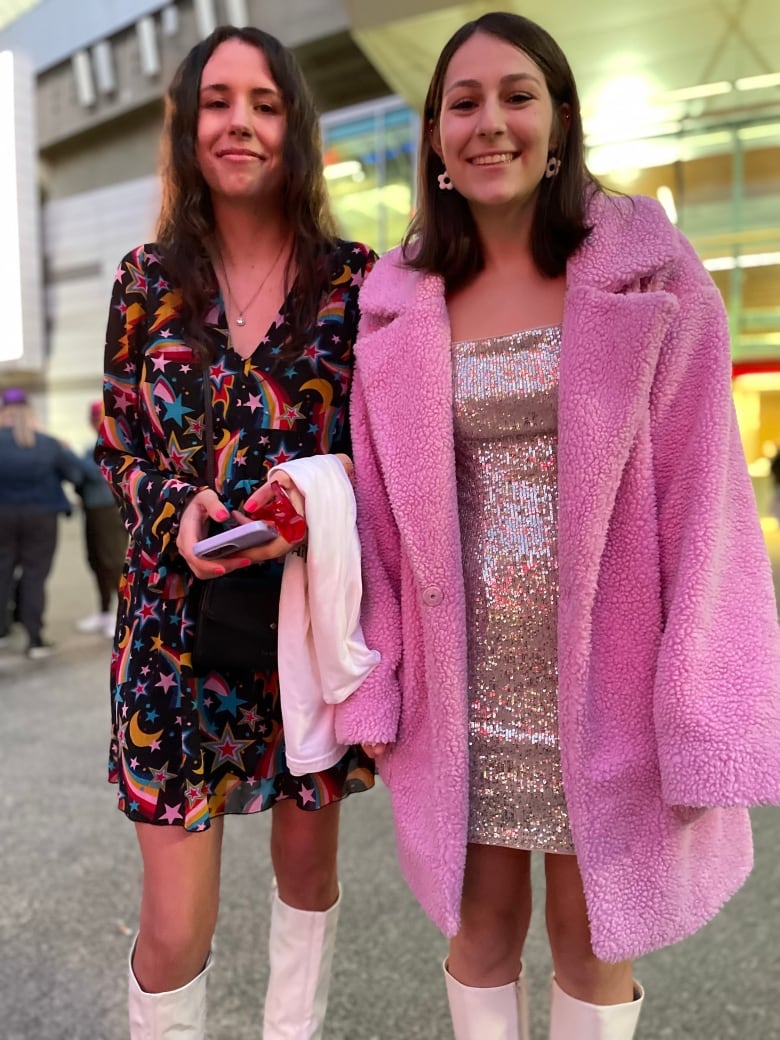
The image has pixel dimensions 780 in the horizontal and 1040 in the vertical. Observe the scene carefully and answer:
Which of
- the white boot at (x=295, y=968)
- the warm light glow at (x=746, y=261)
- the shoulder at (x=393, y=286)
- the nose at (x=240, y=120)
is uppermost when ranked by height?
the warm light glow at (x=746, y=261)

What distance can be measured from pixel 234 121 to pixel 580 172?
0.63m

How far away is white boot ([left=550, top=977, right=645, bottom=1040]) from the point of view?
1381 mm

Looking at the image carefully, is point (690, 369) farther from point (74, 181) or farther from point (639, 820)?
point (74, 181)

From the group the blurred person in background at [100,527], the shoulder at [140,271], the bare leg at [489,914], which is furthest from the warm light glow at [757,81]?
the bare leg at [489,914]

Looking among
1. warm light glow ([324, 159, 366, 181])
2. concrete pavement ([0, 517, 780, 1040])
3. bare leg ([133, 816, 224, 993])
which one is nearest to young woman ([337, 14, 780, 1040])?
bare leg ([133, 816, 224, 993])

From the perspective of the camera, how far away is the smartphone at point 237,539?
1.36 m

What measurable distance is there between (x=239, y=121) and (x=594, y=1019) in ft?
5.43

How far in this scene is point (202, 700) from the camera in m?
1.58

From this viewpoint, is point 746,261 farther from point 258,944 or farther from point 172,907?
point 172,907

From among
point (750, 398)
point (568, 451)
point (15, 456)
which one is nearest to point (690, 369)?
point (568, 451)

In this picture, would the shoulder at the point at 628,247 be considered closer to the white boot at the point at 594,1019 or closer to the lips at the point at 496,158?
the lips at the point at 496,158

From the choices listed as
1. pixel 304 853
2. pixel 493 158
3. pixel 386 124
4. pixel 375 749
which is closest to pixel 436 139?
pixel 493 158

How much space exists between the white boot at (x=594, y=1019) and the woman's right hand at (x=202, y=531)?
0.91 metres

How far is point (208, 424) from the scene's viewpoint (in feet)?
5.16
